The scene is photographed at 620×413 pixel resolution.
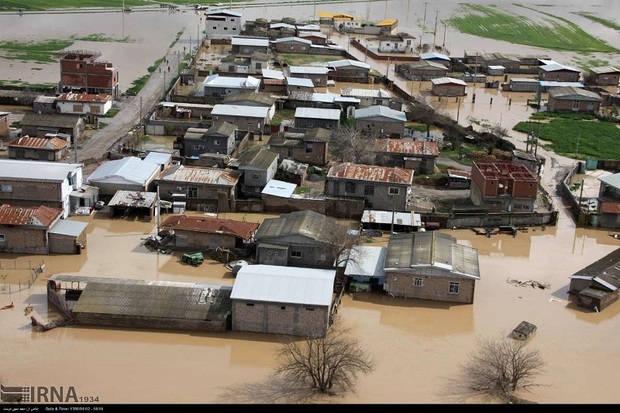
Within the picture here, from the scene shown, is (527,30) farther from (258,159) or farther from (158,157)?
(158,157)

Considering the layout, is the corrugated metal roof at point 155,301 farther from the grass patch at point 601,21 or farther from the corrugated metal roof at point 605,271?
the grass patch at point 601,21

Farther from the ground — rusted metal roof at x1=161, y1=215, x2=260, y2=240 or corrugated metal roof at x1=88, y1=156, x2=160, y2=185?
corrugated metal roof at x1=88, y1=156, x2=160, y2=185

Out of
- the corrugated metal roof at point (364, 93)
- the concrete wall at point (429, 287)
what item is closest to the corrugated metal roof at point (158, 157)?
the concrete wall at point (429, 287)

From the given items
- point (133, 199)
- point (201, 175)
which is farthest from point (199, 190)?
point (133, 199)

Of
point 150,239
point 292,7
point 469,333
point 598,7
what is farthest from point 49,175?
point 598,7

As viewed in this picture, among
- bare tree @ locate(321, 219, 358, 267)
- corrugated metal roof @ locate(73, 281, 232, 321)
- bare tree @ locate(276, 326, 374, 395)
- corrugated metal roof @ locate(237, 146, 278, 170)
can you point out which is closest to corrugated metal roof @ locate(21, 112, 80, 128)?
corrugated metal roof @ locate(237, 146, 278, 170)

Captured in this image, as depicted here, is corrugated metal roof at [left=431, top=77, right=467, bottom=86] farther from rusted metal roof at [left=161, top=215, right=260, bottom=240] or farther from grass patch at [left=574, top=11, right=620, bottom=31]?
grass patch at [left=574, top=11, right=620, bottom=31]

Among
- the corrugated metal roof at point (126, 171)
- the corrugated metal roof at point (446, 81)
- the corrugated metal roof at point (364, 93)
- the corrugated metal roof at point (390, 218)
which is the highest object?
the corrugated metal roof at point (446, 81)
